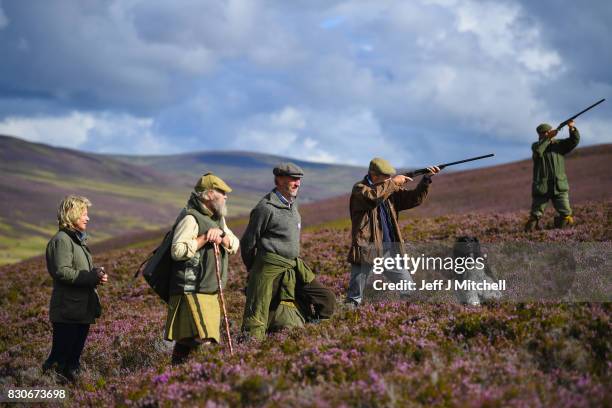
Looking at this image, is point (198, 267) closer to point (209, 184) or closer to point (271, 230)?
point (209, 184)

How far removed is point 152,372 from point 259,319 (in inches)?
72.6

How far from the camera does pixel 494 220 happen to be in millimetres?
24734

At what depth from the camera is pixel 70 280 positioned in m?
9.58

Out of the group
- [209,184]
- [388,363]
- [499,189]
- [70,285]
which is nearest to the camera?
[388,363]

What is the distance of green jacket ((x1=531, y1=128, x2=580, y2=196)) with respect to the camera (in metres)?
17.5

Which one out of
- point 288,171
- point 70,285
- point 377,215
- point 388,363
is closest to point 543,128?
point 377,215

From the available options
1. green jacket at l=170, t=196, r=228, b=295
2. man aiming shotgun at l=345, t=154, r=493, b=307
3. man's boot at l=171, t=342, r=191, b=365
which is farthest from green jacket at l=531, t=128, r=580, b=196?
man's boot at l=171, t=342, r=191, b=365

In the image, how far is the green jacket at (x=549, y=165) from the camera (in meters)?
17.5

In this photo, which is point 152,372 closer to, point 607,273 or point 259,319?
point 259,319

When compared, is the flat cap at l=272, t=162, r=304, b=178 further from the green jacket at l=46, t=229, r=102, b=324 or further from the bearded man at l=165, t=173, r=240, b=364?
the green jacket at l=46, t=229, r=102, b=324

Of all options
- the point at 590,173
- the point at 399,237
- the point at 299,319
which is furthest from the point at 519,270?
the point at 590,173

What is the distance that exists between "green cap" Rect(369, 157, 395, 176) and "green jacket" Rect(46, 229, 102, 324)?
5.16 m

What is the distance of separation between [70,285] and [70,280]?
0.31 metres

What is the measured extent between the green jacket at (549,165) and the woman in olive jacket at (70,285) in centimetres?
1316
